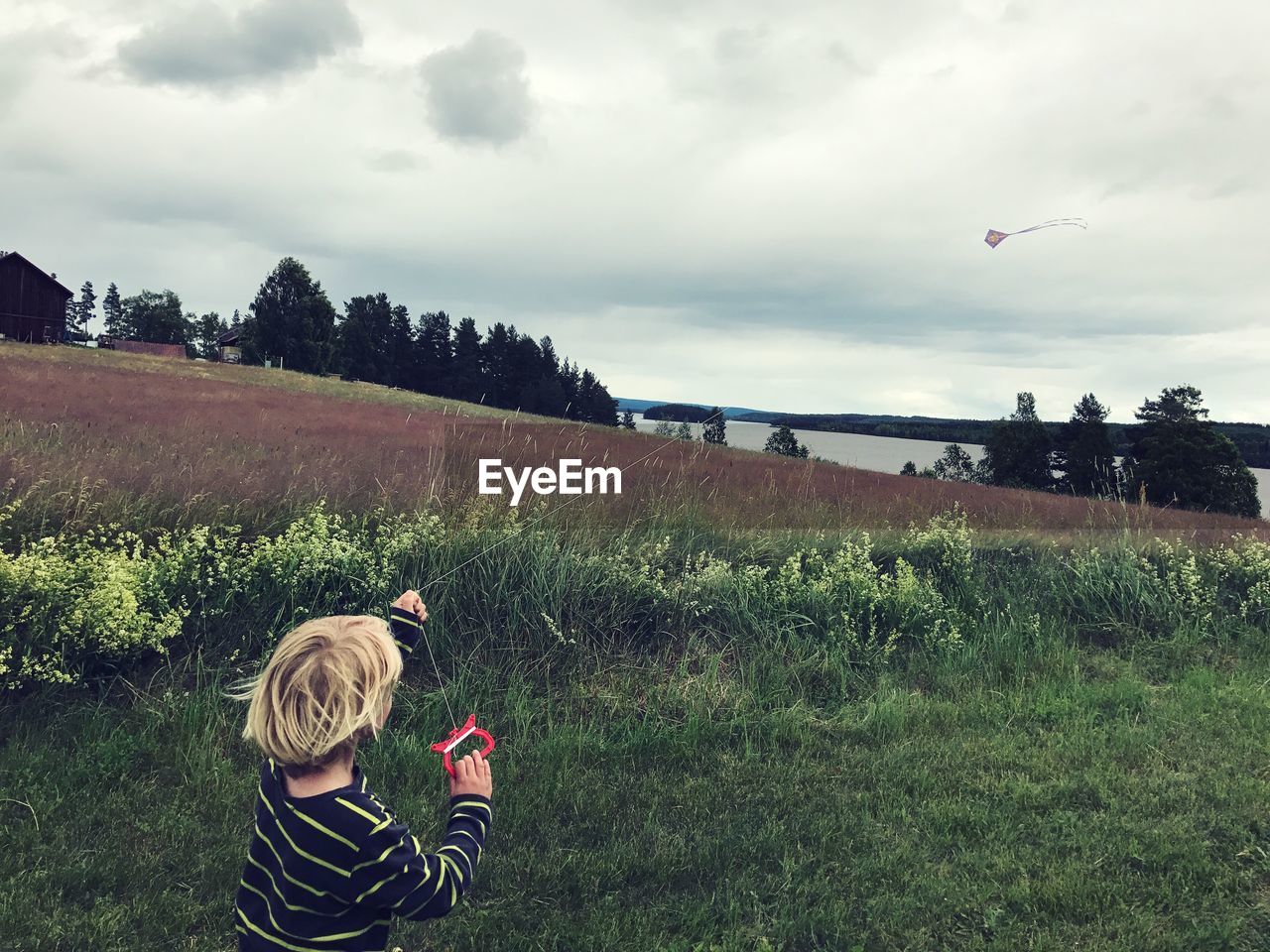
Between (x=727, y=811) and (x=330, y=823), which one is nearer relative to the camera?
(x=330, y=823)

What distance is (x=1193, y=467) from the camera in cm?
3769

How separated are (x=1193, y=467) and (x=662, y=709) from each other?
4075 cm

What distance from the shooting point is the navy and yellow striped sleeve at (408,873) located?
83.2 inches

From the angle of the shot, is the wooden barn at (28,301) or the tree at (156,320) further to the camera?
the tree at (156,320)

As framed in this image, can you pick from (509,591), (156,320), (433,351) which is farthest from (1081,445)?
(156,320)

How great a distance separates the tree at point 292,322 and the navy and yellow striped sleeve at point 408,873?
63370 millimetres

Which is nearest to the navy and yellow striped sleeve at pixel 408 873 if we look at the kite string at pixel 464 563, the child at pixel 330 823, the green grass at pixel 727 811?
the child at pixel 330 823

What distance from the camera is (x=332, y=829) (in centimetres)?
212

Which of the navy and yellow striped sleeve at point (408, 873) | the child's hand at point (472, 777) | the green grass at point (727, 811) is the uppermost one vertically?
the child's hand at point (472, 777)

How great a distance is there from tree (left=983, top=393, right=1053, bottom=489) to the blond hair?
38.2m

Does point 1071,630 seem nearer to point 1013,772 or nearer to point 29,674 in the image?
point 1013,772

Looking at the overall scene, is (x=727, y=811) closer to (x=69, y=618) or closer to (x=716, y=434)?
(x=69, y=618)

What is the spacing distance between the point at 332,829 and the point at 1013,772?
418cm

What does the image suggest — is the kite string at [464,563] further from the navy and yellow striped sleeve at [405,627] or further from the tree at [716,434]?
the tree at [716,434]
